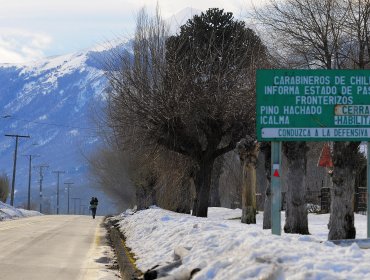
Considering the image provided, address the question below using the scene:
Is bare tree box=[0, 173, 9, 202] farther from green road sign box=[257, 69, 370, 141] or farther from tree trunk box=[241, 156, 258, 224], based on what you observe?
green road sign box=[257, 69, 370, 141]

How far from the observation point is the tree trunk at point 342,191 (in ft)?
56.0

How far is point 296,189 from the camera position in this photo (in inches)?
811

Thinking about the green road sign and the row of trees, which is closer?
the green road sign

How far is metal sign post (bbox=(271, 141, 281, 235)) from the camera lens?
1494cm

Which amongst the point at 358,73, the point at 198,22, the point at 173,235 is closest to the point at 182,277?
the point at 173,235

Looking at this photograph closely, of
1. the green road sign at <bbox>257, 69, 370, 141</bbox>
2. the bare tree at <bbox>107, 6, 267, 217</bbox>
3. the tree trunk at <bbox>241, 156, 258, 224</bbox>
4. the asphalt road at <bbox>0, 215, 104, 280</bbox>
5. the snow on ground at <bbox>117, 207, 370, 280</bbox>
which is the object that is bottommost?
the asphalt road at <bbox>0, 215, 104, 280</bbox>

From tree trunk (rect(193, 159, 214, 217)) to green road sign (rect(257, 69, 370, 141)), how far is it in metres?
13.3

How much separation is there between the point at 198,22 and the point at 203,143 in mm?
6441

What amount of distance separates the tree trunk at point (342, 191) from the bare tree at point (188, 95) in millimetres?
7068

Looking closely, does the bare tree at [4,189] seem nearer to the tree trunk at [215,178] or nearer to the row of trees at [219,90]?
the tree trunk at [215,178]

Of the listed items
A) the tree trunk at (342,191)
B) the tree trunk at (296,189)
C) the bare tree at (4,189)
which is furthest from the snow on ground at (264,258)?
the bare tree at (4,189)

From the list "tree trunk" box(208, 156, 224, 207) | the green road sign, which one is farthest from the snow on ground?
"tree trunk" box(208, 156, 224, 207)

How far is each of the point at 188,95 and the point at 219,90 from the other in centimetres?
118

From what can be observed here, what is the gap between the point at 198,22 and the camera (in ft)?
107
